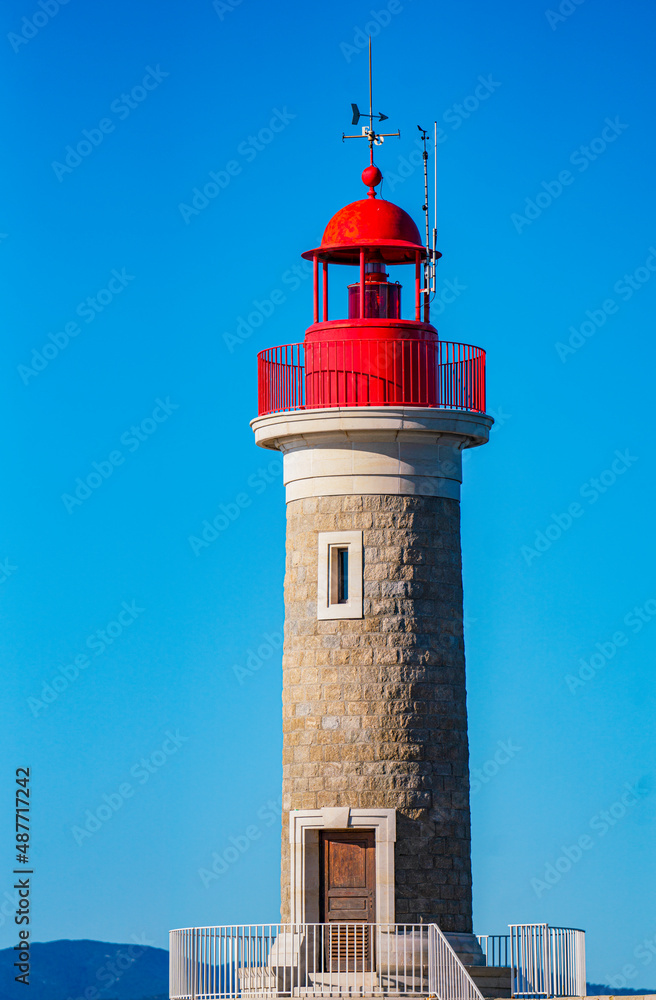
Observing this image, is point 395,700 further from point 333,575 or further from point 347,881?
point 347,881

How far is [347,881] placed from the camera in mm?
28891

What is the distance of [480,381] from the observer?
99.0ft

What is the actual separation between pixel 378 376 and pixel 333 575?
270 cm

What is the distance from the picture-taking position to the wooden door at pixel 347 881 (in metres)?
28.7

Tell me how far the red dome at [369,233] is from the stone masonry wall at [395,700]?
339 centimetres

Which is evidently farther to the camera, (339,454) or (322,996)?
(339,454)

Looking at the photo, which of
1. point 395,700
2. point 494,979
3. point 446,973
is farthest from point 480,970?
point 395,700

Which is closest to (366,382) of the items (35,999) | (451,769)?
(451,769)

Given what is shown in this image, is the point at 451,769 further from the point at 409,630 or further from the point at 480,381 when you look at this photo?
the point at 480,381

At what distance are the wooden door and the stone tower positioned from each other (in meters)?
0.02

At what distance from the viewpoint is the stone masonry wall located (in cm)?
2888

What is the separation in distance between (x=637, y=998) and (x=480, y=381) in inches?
346

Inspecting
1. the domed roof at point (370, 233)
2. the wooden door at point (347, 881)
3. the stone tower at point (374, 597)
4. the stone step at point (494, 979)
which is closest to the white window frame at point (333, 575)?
the stone tower at point (374, 597)

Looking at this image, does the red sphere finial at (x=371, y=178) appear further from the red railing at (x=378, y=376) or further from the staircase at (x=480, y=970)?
the staircase at (x=480, y=970)
